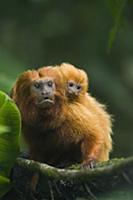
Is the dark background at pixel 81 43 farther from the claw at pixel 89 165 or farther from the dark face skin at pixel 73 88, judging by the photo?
the claw at pixel 89 165

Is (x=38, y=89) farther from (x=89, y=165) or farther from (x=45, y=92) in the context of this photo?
(x=89, y=165)

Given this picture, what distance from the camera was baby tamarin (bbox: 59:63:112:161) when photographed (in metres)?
5.61

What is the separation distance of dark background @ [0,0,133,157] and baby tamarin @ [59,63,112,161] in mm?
4387

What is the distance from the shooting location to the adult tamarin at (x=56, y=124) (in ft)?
18.1

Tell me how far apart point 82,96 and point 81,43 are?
574cm

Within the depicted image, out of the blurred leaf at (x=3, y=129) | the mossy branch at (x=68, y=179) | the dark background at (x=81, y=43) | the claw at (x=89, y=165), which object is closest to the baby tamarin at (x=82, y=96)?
the claw at (x=89, y=165)

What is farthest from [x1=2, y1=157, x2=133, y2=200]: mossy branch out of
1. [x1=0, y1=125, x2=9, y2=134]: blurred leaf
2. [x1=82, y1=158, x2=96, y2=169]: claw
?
[x1=0, y1=125, x2=9, y2=134]: blurred leaf

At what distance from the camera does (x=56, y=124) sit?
559cm

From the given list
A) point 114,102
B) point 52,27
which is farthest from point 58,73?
point 52,27

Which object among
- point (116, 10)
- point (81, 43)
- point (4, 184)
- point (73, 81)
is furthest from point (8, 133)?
point (81, 43)

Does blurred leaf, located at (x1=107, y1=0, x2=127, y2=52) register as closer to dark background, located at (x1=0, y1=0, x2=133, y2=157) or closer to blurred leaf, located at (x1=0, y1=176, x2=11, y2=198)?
blurred leaf, located at (x1=0, y1=176, x2=11, y2=198)

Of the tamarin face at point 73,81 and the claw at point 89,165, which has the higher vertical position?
the tamarin face at point 73,81

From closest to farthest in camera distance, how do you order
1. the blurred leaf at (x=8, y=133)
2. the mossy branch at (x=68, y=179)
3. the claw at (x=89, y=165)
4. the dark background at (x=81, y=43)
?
the mossy branch at (x=68, y=179)
the blurred leaf at (x=8, y=133)
the claw at (x=89, y=165)
the dark background at (x=81, y=43)

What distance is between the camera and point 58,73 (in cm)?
557
